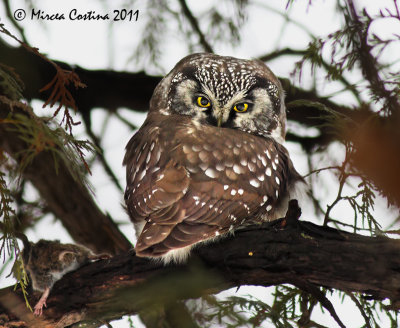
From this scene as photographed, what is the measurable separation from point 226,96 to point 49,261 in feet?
3.95

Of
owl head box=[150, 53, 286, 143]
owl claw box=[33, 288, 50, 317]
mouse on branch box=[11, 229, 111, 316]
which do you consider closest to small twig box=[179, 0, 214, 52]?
owl head box=[150, 53, 286, 143]

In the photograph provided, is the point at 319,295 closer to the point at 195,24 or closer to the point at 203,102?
the point at 203,102

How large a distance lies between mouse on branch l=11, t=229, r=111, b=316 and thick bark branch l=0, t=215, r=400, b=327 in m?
0.04

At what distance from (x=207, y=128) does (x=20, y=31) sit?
1641 millimetres

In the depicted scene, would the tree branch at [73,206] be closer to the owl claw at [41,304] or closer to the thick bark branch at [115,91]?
the thick bark branch at [115,91]

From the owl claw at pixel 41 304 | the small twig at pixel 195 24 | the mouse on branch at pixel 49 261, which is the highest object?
the small twig at pixel 195 24

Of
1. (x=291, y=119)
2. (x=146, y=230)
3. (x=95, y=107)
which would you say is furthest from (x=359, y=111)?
(x=95, y=107)

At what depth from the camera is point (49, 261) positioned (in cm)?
296

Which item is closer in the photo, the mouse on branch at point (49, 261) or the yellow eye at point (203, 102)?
the mouse on branch at point (49, 261)

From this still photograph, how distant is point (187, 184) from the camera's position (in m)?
2.65

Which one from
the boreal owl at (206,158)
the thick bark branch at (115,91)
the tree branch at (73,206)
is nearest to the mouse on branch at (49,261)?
the boreal owl at (206,158)

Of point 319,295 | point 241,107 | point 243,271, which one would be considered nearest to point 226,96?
point 241,107

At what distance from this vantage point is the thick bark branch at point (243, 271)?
232 centimetres

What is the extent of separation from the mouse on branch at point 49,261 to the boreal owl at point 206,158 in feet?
1.02
